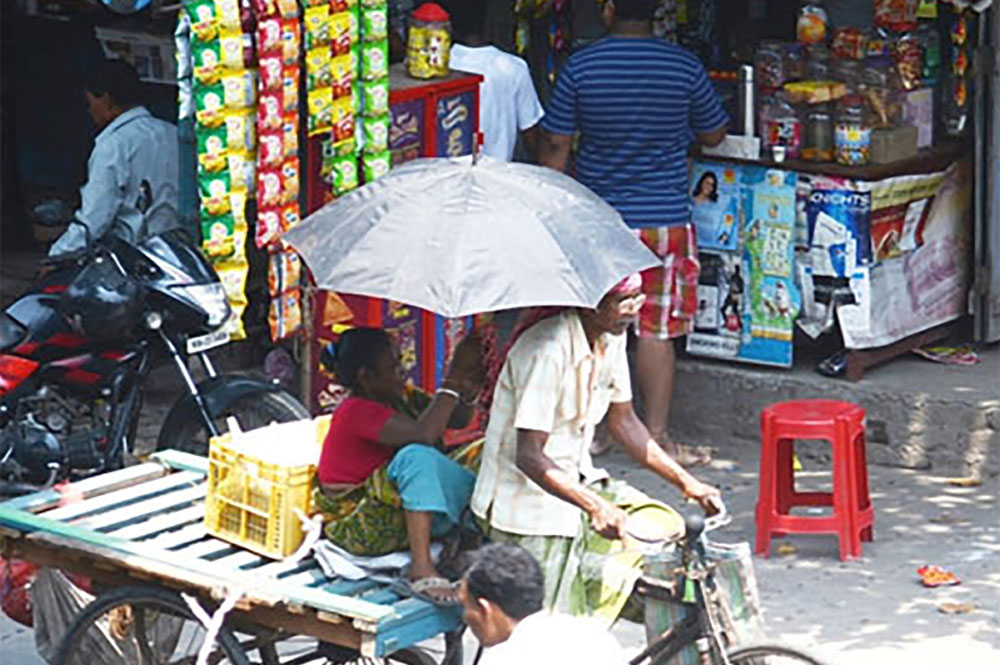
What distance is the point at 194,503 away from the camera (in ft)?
22.1

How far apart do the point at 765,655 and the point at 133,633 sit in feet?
5.95

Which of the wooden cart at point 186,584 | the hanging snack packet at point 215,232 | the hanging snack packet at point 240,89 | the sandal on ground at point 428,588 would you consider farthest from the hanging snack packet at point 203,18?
the sandal on ground at point 428,588

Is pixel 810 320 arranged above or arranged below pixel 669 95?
below

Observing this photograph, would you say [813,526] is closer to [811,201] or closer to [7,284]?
[811,201]

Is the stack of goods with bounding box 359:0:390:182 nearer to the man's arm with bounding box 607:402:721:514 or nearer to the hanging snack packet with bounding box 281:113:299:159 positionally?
the hanging snack packet with bounding box 281:113:299:159

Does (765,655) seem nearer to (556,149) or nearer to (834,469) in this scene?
(834,469)

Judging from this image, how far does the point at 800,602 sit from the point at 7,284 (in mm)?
5278

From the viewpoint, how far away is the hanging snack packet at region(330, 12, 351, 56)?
8.74 meters

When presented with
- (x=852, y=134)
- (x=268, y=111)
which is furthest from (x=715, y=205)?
(x=268, y=111)

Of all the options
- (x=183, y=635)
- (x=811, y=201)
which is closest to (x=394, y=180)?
(x=183, y=635)

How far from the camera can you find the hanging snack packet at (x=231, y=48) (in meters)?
8.30

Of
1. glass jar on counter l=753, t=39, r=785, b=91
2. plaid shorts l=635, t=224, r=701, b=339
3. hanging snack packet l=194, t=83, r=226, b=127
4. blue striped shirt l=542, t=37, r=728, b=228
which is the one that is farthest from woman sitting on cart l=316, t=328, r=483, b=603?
glass jar on counter l=753, t=39, r=785, b=91

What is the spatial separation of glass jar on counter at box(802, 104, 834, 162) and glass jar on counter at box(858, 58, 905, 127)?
180mm

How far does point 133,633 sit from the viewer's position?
21.1ft
